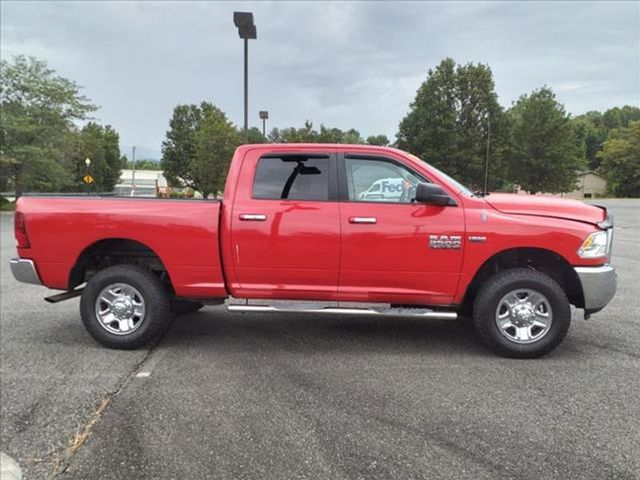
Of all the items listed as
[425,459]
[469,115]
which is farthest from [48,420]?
[469,115]

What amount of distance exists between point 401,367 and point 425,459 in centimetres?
146

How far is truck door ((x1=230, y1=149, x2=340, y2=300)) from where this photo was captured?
4.54 meters

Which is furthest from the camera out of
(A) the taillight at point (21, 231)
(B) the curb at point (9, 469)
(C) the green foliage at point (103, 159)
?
(C) the green foliage at point (103, 159)

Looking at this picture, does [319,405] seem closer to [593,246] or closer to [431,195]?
[431,195]

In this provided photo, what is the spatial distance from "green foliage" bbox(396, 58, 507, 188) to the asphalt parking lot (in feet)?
142

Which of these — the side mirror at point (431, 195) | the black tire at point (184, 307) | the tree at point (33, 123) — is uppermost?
the tree at point (33, 123)

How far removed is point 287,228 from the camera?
4.54 metres

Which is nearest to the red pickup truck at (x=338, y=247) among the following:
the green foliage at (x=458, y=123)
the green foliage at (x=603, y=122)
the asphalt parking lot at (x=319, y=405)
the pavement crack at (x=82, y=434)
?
the asphalt parking lot at (x=319, y=405)

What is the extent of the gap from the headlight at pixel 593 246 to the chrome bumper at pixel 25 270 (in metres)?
5.11

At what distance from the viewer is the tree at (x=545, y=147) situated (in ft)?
154

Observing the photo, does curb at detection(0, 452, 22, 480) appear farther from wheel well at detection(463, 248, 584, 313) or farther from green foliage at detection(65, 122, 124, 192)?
green foliage at detection(65, 122, 124, 192)

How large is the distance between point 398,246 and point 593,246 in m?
1.71

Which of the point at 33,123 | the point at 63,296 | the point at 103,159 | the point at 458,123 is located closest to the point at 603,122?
the point at 458,123

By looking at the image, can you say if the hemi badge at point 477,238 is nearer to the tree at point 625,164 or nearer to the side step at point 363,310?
the side step at point 363,310
